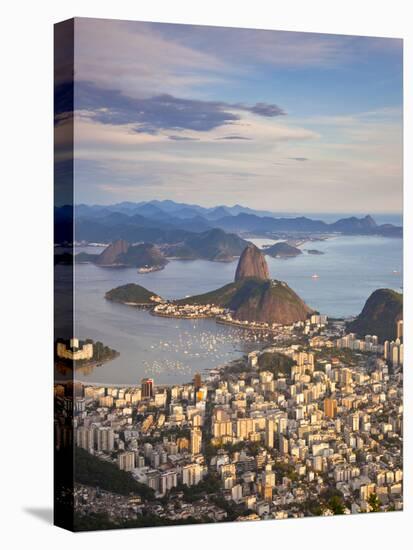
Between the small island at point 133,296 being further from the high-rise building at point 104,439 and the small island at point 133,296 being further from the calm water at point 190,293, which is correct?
the high-rise building at point 104,439

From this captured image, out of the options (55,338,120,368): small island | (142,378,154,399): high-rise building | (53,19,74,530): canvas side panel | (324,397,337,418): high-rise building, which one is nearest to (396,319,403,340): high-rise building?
(324,397,337,418): high-rise building

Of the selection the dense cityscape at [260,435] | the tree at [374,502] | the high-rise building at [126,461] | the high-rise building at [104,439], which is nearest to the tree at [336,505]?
the dense cityscape at [260,435]

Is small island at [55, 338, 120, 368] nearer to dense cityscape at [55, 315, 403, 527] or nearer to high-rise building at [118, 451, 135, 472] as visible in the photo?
dense cityscape at [55, 315, 403, 527]

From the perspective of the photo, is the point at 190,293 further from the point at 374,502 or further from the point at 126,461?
the point at 374,502

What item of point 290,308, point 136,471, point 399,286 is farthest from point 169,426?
point 399,286

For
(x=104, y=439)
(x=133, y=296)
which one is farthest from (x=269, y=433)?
(x=133, y=296)

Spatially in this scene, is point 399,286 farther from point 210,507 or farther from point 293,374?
point 210,507
